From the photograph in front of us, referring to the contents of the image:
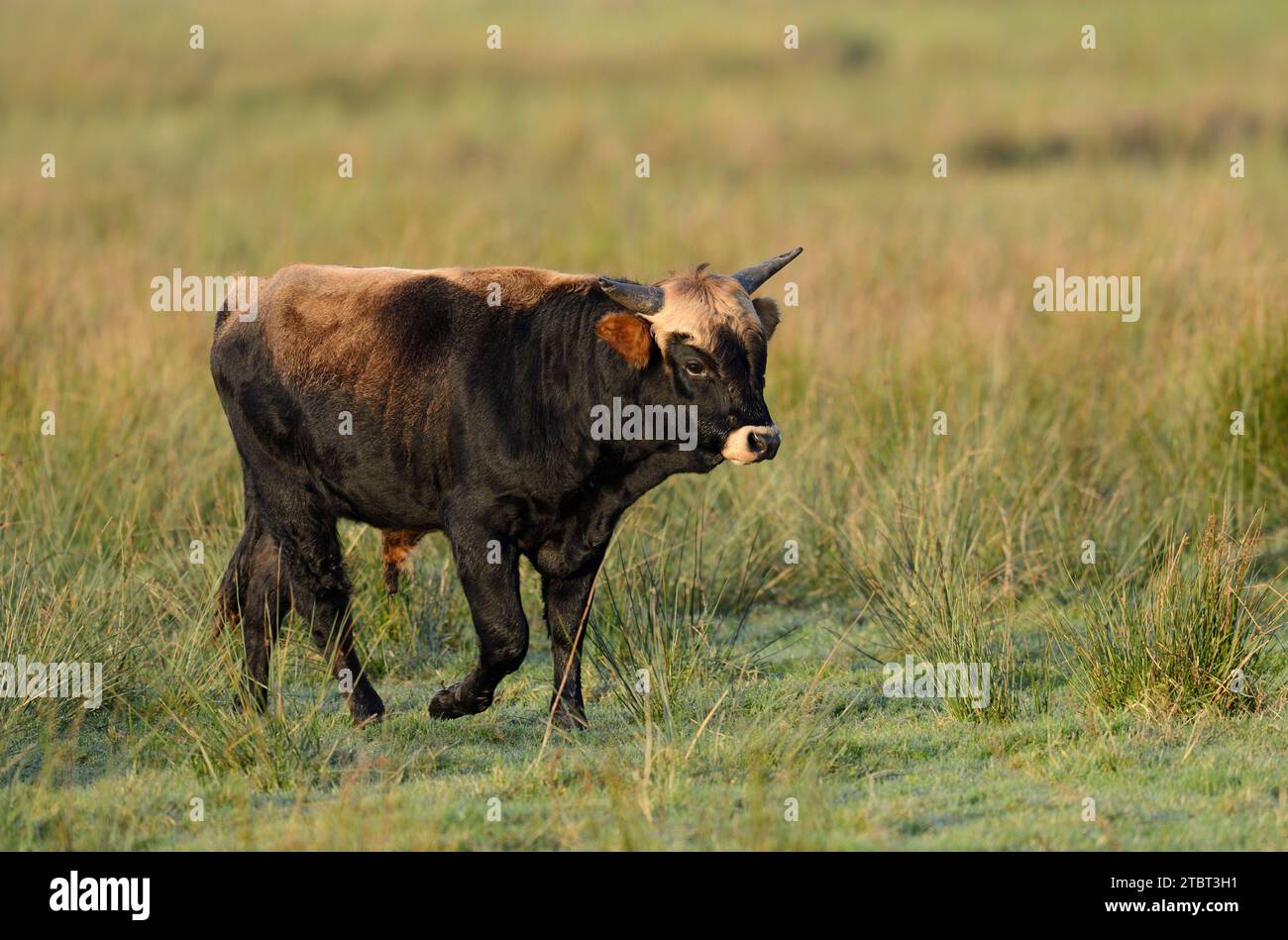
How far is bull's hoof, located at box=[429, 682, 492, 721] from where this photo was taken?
7.24m

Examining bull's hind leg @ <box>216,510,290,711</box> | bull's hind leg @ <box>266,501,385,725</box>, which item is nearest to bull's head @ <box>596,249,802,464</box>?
bull's hind leg @ <box>266,501,385,725</box>

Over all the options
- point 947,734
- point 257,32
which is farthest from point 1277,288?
point 257,32

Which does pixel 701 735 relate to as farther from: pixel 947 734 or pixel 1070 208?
pixel 1070 208

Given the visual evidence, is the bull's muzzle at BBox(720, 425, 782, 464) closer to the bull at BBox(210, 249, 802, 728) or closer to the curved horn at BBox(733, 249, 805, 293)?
the bull at BBox(210, 249, 802, 728)

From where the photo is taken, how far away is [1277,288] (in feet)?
36.6

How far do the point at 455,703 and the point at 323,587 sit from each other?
83 cm

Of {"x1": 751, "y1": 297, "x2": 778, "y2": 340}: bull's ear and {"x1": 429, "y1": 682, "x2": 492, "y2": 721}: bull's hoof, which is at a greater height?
{"x1": 751, "y1": 297, "x2": 778, "y2": 340}: bull's ear

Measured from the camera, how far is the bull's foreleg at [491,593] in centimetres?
706

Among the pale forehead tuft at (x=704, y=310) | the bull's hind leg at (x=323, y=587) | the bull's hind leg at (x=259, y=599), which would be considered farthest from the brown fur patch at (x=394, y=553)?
the pale forehead tuft at (x=704, y=310)

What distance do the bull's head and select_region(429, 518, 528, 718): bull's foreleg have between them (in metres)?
0.88

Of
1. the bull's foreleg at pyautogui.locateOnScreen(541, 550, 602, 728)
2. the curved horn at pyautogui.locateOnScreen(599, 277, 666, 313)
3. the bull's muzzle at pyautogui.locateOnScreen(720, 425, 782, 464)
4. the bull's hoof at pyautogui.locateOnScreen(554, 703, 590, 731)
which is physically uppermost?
the curved horn at pyautogui.locateOnScreen(599, 277, 666, 313)

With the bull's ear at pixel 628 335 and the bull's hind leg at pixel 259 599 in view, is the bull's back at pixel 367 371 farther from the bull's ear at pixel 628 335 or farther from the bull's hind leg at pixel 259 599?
the bull's ear at pixel 628 335

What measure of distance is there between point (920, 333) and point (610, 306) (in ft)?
16.6

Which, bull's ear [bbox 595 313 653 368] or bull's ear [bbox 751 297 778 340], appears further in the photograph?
bull's ear [bbox 751 297 778 340]
